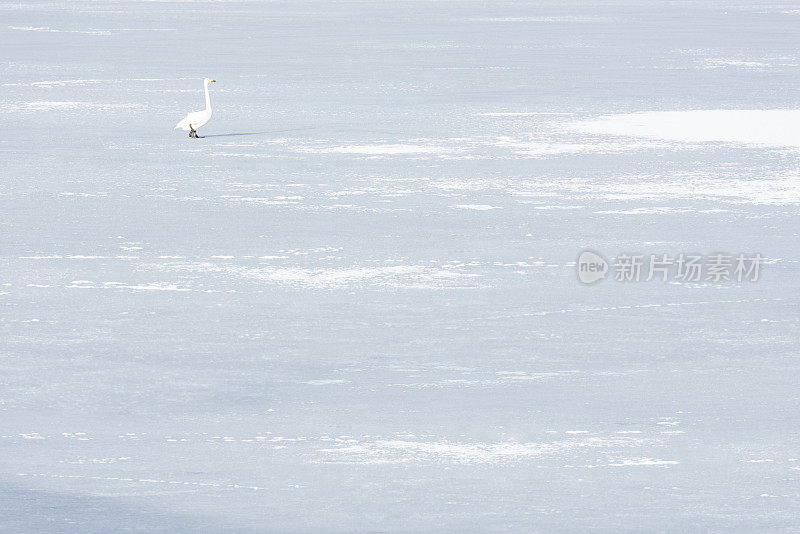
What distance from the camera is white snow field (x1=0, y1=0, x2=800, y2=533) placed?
16.8 feet

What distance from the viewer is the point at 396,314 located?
7270 millimetres

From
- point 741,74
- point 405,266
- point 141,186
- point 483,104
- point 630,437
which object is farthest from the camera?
point 741,74

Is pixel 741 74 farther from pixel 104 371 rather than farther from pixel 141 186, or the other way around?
pixel 104 371

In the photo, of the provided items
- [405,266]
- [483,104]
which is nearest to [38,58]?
[483,104]

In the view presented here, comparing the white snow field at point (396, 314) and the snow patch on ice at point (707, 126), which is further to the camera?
the snow patch on ice at point (707, 126)

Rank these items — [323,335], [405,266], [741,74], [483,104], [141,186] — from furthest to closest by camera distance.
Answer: [741,74] → [483,104] → [141,186] → [405,266] → [323,335]

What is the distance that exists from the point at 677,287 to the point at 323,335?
1984 millimetres

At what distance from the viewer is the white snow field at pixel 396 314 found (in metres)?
5.12

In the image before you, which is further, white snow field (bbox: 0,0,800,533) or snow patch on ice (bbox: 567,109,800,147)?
snow patch on ice (bbox: 567,109,800,147)

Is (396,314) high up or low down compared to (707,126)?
down

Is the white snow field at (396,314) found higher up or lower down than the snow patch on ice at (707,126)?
lower down

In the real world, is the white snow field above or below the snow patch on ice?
below

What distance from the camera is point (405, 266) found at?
324 inches

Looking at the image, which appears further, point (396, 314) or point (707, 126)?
point (707, 126)
